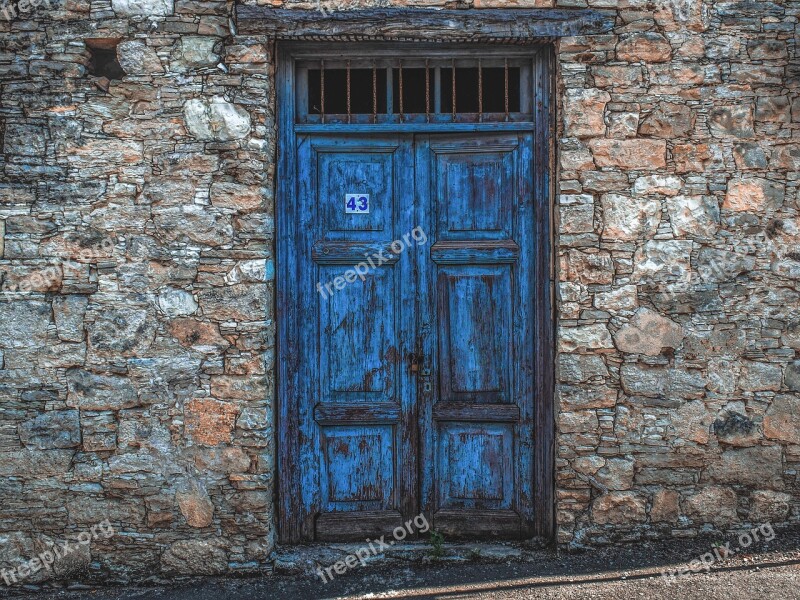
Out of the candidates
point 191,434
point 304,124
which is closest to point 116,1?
point 304,124

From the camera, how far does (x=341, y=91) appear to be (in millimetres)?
3490

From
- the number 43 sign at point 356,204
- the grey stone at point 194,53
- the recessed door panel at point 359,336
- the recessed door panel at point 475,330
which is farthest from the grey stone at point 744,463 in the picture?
the grey stone at point 194,53

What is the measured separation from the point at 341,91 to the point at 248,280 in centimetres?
121

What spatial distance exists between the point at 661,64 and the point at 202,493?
3.36 m

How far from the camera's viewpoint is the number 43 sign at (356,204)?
347 cm

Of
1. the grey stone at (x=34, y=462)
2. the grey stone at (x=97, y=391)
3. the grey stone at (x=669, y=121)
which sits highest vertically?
the grey stone at (x=669, y=121)

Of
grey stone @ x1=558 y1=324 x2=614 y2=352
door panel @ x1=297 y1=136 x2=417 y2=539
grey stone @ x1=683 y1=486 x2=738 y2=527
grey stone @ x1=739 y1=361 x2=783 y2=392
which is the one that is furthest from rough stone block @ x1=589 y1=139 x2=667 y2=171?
grey stone @ x1=683 y1=486 x2=738 y2=527

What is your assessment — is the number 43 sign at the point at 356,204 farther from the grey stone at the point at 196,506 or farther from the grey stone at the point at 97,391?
the grey stone at the point at 196,506

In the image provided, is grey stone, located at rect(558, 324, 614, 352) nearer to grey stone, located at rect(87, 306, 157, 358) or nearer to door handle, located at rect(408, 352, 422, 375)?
door handle, located at rect(408, 352, 422, 375)

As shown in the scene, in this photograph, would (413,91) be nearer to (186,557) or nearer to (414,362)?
(414,362)

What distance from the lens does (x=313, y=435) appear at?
138 inches

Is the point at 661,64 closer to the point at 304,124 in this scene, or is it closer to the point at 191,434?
the point at 304,124

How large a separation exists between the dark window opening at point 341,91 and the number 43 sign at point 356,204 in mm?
474

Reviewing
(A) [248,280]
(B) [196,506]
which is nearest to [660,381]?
(A) [248,280]
